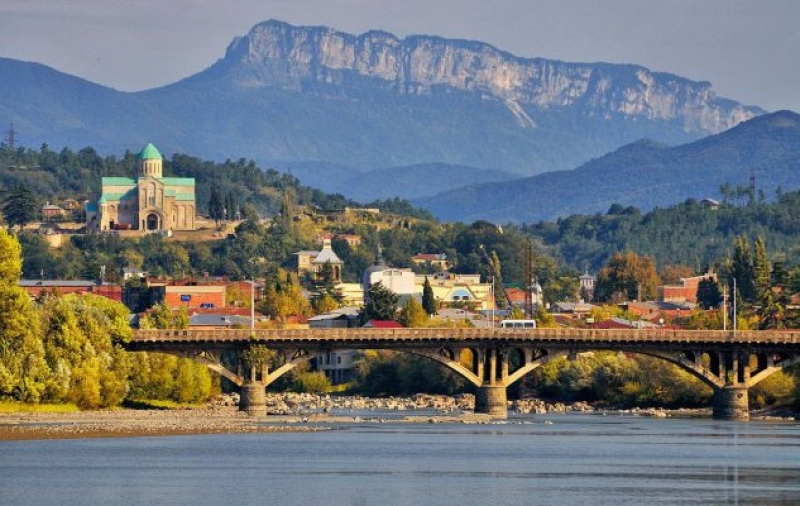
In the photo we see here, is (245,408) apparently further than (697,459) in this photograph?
Yes

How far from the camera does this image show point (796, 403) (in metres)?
142

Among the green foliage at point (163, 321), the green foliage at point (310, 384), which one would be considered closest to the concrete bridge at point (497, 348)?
the green foliage at point (163, 321)

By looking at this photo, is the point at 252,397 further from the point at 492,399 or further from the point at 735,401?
the point at 735,401

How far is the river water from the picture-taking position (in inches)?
3061

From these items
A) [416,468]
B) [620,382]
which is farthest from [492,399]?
[416,468]

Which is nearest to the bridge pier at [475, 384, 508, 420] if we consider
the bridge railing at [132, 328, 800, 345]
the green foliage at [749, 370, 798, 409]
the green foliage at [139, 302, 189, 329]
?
the bridge railing at [132, 328, 800, 345]

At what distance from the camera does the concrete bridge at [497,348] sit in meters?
137

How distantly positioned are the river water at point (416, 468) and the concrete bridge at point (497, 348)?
49.5 ft

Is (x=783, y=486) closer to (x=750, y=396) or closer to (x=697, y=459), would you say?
(x=697, y=459)

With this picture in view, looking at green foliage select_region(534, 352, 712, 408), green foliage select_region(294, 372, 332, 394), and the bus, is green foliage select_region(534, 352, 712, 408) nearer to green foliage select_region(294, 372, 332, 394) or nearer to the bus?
the bus

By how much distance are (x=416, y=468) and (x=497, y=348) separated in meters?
50.4

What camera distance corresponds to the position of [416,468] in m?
91.4

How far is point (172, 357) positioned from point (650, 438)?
39851 millimetres

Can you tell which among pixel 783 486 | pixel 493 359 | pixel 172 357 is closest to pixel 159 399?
pixel 172 357
